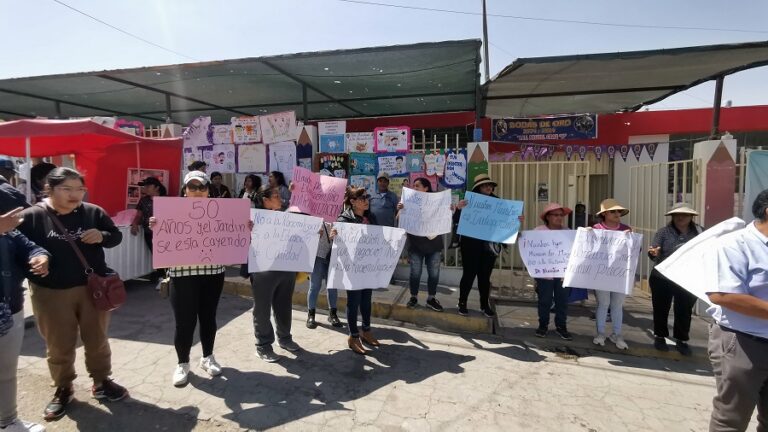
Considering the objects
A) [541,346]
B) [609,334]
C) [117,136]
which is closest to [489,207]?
[541,346]

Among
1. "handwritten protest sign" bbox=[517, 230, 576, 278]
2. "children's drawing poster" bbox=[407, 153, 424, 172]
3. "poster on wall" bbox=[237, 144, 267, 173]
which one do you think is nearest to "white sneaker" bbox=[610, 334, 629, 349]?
"handwritten protest sign" bbox=[517, 230, 576, 278]

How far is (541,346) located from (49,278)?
4.81 meters

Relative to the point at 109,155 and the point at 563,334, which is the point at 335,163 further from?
the point at 563,334

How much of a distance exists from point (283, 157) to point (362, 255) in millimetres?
3802

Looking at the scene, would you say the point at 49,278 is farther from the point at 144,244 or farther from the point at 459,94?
the point at 459,94

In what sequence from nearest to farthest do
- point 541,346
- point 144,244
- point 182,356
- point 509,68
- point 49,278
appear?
point 49,278, point 182,356, point 541,346, point 509,68, point 144,244

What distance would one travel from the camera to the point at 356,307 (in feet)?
13.8

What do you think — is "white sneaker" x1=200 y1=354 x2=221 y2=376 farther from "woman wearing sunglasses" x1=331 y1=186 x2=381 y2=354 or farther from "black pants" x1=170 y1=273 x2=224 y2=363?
"woman wearing sunglasses" x1=331 y1=186 x2=381 y2=354

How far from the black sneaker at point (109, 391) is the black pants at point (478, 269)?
12.5ft

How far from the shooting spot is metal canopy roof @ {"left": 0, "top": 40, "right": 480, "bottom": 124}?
5973mm

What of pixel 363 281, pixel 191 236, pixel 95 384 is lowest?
pixel 95 384

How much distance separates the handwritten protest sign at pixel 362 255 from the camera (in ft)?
13.3

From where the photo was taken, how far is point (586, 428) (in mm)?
2992

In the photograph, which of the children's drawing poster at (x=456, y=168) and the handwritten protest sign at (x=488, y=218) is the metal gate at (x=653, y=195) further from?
the children's drawing poster at (x=456, y=168)
